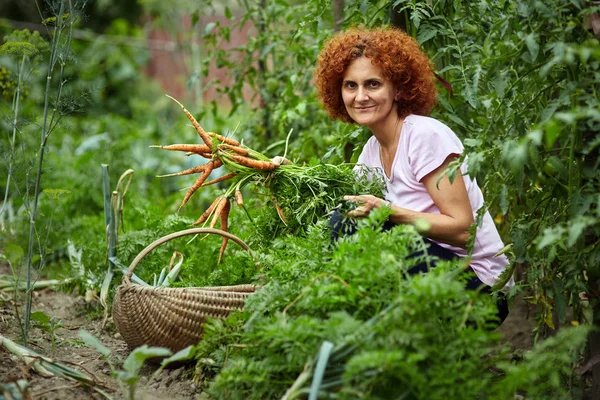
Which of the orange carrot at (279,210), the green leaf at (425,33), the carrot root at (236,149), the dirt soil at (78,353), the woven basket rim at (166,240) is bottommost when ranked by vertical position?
the dirt soil at (78,353)

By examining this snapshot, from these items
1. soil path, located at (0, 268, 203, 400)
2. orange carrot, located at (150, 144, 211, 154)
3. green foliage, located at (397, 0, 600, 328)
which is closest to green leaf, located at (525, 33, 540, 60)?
green foliage, located at (397, 0, 600, 328)

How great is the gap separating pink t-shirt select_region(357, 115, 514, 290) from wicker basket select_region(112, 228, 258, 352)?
2.37 feet

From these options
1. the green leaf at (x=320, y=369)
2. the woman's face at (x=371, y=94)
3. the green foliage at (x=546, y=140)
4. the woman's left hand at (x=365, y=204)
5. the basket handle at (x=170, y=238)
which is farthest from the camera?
the woman's face at (x=371, y=94)

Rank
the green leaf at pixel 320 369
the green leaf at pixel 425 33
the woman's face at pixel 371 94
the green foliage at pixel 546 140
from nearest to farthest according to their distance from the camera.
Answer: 1. the green leaf at pixel 320 369
2. the green foliage at pixel 546 140
3. the woman's face at pixel 371 94
4. the green leaf at pixel 425 33

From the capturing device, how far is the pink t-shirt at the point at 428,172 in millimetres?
2607

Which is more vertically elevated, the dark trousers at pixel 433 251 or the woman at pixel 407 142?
the woman at pixel 407 142

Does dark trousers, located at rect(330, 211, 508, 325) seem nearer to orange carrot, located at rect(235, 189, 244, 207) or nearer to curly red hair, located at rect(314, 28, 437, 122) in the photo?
orange carrot, located at rect(235, 189, 244, 207)

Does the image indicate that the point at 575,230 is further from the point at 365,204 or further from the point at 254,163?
the point at 254,163

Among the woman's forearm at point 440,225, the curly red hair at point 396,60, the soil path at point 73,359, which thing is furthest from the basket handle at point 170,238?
the curly red hair at point 396,60

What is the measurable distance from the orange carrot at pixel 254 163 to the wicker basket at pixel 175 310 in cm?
36

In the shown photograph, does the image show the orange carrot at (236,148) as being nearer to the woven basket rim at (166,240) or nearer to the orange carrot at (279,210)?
the orange carrot at (279,210)

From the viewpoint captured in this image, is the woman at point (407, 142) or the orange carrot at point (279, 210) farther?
the orange carrot at point (279, 210)

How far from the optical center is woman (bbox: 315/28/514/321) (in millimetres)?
2570

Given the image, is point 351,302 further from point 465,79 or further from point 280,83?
point 280,83
